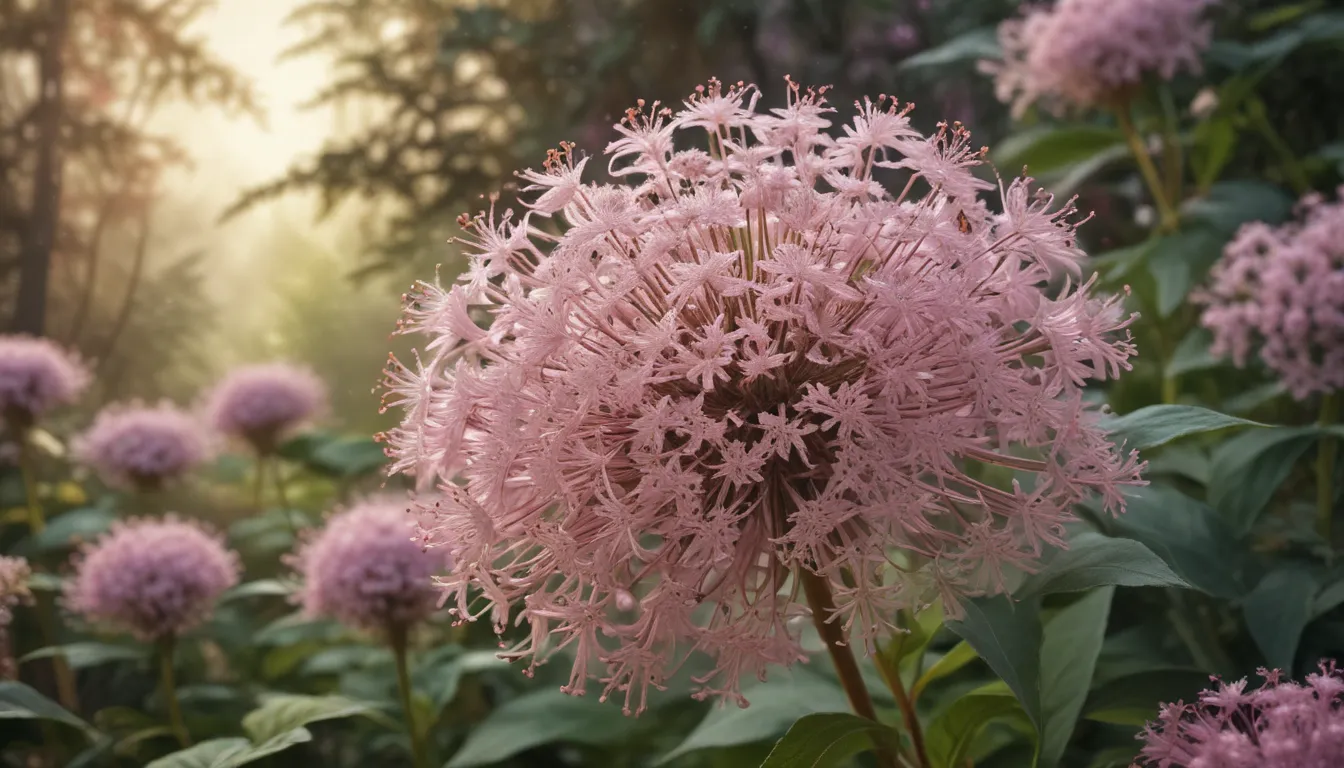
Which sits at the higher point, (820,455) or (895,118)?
(895,118)

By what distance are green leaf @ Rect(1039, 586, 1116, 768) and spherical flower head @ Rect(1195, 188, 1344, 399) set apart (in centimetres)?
43

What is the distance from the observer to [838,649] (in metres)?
0.63

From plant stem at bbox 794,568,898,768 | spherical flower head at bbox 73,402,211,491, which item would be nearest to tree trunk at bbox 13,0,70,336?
spherical flower head at bbox 73,402,211,491

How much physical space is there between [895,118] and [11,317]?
2229 millimetres

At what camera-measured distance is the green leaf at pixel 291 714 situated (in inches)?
31.6

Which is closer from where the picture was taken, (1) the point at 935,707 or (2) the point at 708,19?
(1) the point at 935,707

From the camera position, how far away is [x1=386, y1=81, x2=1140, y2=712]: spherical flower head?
1.80ft

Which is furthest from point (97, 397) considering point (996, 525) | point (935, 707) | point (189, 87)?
point (996, 525)

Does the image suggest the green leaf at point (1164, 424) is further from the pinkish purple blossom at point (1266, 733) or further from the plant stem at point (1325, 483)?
the plant stem at point (1325, 483)

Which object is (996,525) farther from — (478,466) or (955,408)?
(478,466)

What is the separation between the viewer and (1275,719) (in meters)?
0.52

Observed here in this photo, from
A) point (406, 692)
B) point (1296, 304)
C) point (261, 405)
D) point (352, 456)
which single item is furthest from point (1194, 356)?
point (261, 405)

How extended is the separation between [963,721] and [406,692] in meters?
0.53

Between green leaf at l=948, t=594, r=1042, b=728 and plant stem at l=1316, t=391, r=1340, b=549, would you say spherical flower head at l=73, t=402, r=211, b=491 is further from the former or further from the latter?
plant stem at l=1316, t=391, r=1340, b=549
